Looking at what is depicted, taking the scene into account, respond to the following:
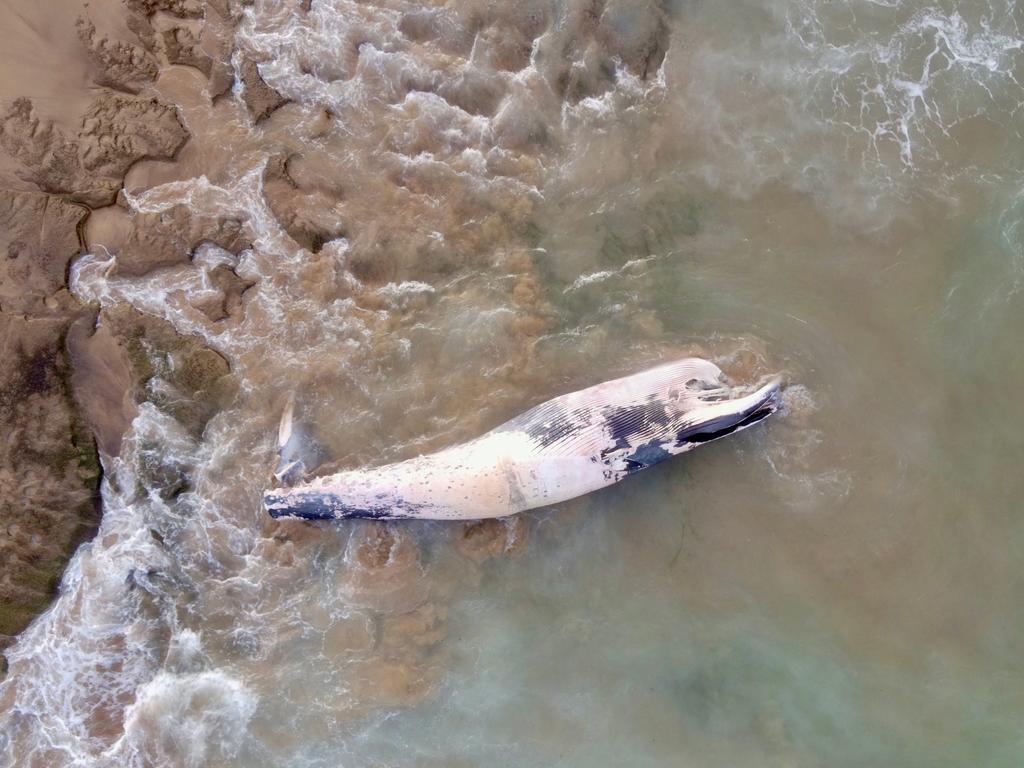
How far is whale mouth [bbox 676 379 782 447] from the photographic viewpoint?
9391 millimetres

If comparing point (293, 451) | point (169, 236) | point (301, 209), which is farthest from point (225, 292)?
point (293, 451)

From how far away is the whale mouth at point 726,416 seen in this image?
9.39 m

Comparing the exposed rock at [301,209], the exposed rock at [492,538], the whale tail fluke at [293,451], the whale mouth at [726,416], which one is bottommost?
the exposed rock at [492,538]

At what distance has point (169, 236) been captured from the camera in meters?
10.3

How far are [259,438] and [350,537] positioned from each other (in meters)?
2.09

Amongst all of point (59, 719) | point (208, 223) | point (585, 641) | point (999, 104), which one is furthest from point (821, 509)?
point (59, 719)

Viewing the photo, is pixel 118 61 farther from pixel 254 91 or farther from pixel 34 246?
pixel 34 246

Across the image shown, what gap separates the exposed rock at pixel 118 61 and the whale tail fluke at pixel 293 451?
17.3 ft

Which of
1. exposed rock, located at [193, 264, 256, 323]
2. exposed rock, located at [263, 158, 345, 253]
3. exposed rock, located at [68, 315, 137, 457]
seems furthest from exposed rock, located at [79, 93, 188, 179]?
exposed rock, located at [68, 315, 137, 457]

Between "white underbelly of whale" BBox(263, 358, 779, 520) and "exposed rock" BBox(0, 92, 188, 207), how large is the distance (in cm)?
565

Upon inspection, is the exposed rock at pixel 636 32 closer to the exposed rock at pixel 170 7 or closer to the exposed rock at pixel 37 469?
the exposed rock at pixel 170 7

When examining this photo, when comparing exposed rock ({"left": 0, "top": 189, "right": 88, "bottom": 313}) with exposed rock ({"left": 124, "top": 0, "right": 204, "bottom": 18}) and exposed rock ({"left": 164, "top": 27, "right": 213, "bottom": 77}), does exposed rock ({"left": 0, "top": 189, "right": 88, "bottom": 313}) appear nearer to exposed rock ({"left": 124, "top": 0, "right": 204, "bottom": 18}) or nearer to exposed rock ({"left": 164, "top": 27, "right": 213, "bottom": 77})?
exposed rock ({"left": 164, "top": 27, "right": 213, "bottom": 77})

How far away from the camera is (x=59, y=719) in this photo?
34.3ft

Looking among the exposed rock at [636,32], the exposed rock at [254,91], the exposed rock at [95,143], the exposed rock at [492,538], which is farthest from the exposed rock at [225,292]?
the exposed rock at [636,32]
